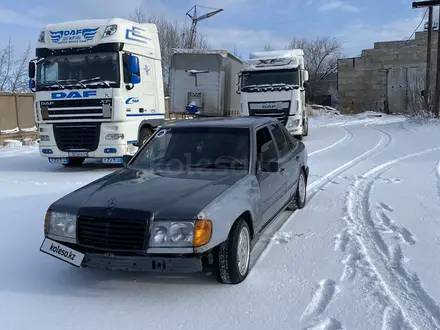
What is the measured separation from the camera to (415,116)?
2302 centimetres

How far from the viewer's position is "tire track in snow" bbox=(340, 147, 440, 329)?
3191 millimetres

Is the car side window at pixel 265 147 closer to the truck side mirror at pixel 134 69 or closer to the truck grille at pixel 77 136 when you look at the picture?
the truck side mirror at pixel 134 69

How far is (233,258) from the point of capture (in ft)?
12.3

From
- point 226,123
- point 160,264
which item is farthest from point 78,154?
point 160,264

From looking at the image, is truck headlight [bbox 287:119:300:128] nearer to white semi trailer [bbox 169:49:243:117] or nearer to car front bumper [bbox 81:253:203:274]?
white semi trailer [bbox 169:49:243:117]

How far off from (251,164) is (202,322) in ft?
6.30

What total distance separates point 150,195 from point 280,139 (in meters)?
2.71

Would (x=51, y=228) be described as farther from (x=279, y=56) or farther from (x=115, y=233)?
(x=279, y=56)

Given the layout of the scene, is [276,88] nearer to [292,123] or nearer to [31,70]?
[292,123]

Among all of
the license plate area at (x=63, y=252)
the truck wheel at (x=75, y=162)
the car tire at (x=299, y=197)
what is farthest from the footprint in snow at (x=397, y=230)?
the truck wheel at (x=75, y=162)

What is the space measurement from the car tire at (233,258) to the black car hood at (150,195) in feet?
1.30

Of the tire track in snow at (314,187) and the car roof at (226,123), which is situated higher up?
the car roof at (226,123)

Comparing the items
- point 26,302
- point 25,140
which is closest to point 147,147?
point 26,302

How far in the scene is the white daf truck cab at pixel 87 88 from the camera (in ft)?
33.6
